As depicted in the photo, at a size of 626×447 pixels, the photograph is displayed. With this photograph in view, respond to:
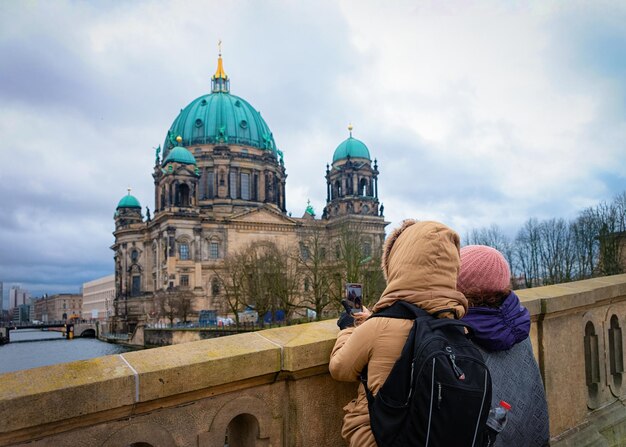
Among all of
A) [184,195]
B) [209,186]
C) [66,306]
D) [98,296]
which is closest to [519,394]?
[184,195]

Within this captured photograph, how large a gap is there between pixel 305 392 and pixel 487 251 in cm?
139

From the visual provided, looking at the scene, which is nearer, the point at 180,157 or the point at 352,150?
the point at 180,157

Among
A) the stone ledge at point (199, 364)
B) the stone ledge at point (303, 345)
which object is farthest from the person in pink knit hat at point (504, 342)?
the stone ledge at point (199, 364)

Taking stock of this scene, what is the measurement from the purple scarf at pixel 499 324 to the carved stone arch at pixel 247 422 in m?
1.30

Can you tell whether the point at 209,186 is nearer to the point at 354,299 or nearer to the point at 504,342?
the point at 354,299

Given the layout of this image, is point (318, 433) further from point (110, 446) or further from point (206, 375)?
point (110, 446)

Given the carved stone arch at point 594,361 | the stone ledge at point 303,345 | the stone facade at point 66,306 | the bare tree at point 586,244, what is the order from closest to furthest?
the stone ledge at point 303,345, the carved stone arch at point 594,361, the bare tree at point 586,244, the stone facade at point 66,306

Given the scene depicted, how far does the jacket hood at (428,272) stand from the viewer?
2398 mm

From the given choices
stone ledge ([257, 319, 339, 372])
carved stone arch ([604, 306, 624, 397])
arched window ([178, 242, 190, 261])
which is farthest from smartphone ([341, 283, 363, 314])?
arched window ([178, 242, 190, 261])

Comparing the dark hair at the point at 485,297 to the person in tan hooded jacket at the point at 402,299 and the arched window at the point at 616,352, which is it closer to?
the person in tan hooded jacket at the point at 402,299

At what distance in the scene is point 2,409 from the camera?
2.24 meters

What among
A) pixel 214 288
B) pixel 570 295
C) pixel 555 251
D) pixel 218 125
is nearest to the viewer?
pixel 570 295

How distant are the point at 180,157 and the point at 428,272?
61.1m

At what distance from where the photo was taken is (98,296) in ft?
451
